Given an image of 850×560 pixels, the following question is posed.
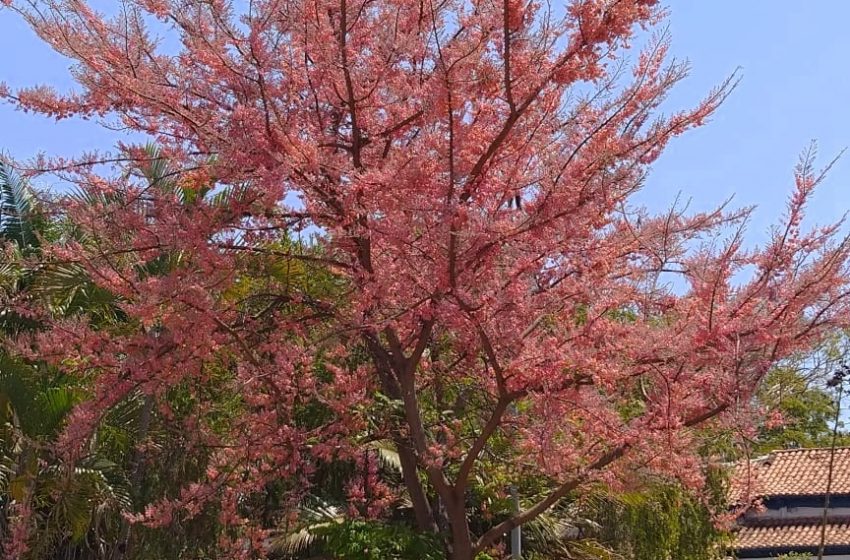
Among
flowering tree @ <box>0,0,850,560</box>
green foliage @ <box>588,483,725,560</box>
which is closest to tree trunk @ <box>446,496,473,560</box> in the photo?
flowering tree @ <box>0,0,850,560</box>

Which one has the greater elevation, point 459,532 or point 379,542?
point 379,542

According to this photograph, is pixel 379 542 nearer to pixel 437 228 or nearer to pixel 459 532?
pixel 459 532

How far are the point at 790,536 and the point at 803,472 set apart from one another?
7.14 feet

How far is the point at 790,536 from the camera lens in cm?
2258

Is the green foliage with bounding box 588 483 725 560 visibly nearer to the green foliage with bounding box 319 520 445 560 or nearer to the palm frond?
the green foliage with bounding box 319 520 445 560

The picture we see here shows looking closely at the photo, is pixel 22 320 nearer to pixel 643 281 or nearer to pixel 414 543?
pixel 414 543

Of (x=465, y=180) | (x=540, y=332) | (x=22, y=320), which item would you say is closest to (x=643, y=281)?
(x=540, y=332)

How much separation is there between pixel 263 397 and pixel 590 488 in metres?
2.66

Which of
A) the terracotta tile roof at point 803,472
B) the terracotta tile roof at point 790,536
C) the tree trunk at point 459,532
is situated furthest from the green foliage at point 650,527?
the terracotta tile roof at point 803,472

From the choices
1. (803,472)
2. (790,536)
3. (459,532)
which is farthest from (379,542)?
(803,472)

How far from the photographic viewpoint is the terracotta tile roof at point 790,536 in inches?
863

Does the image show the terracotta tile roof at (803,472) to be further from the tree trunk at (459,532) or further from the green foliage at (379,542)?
the tree trunk at (459,532)

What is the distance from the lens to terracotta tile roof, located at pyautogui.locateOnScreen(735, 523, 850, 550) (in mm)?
21928

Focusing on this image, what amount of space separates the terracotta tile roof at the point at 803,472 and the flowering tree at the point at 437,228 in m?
17.4
